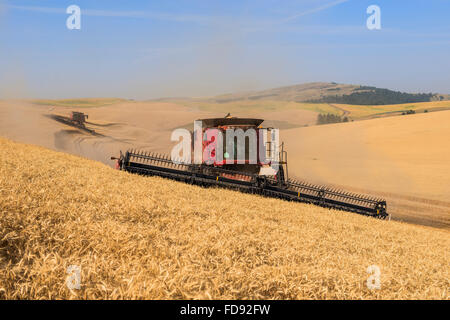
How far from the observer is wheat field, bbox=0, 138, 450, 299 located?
A: 238 cm

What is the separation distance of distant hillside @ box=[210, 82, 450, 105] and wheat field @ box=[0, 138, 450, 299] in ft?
256

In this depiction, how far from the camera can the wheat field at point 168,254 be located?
2.38m

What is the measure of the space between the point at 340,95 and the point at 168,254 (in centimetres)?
9866

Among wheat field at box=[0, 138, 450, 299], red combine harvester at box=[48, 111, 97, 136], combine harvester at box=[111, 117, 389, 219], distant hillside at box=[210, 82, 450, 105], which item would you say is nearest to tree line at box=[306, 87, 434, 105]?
distant hillside at box=[210, 82, 450, 105]

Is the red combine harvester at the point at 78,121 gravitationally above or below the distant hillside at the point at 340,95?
below

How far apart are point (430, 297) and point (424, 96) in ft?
364

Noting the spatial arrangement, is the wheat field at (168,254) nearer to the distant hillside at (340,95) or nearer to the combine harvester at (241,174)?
the combine harvester at (241,174)

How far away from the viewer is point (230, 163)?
420 inches

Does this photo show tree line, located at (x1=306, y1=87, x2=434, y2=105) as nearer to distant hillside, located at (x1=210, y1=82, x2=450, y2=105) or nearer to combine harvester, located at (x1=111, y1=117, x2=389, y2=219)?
distant hillside, located at (x1=210, y1=82, x2=450, y2=105)

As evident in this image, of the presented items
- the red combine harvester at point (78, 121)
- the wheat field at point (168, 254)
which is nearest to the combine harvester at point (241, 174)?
the wheat field at point (168, 254)

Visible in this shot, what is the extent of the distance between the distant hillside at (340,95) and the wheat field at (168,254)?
77.9 metres

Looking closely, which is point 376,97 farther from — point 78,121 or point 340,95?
point 78,121

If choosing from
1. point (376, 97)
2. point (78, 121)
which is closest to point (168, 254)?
point (78, 121)
